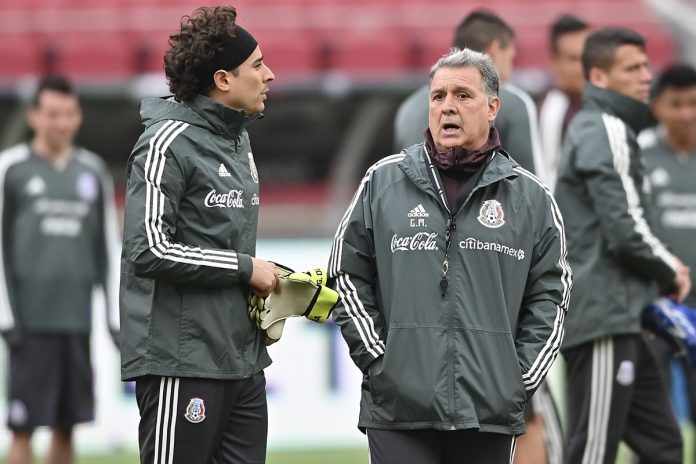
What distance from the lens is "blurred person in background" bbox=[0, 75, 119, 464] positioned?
7.45 metres

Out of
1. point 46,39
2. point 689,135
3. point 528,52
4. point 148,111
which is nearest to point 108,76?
point 46,39

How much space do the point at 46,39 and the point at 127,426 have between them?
20.8ft

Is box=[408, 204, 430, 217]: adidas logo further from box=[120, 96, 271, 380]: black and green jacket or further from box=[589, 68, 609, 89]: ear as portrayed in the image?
box=[589, 68, 609, 89]: ear

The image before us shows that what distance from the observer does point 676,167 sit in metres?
7.30

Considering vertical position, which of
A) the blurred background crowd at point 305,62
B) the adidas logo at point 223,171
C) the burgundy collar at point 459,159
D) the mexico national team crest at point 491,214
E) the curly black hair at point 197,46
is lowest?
the mexico national team crest at point 491,214

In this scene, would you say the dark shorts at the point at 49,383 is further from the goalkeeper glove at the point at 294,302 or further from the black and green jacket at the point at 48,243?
the goalkeeper glove at the point at 294,302

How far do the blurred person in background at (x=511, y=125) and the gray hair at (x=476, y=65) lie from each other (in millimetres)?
1270

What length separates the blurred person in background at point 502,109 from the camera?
5633 millimetres

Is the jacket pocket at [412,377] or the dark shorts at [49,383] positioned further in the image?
the dark shorts at [49,383]

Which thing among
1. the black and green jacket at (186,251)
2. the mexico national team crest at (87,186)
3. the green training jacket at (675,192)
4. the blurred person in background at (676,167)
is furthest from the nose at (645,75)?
the mexico national team crest at (87,186)

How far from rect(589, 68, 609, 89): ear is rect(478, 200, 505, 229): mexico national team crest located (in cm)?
181

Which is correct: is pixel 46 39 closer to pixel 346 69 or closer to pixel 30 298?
pixel 346 69

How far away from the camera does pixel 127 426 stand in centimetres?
935

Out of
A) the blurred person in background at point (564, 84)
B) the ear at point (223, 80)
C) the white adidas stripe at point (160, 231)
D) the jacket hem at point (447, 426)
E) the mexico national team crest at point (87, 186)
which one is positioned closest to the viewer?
the jacket hem at point (447, 426)
